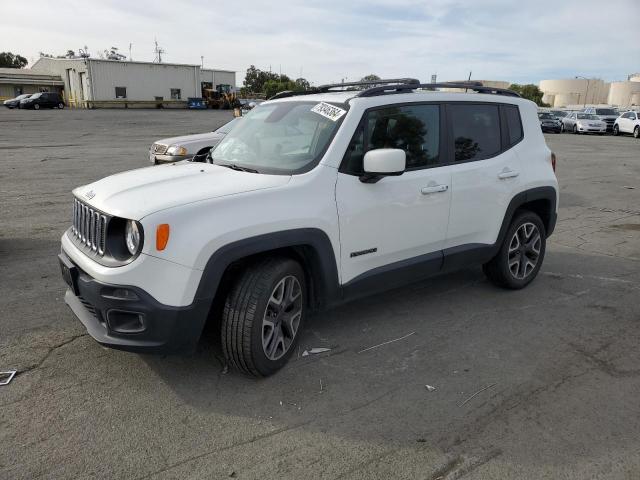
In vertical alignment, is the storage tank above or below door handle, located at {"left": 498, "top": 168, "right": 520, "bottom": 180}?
above

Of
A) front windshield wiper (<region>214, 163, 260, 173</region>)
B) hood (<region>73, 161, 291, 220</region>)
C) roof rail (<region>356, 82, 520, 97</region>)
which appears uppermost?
roof rail (<region>356, 82, 520, 97</region>)

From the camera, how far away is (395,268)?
411 cm

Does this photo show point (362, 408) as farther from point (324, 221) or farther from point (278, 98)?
point (278, 98)

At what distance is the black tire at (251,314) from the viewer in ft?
10.8

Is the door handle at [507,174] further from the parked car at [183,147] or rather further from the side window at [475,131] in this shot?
the parked car at [183,147]

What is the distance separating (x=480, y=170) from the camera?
4.61m

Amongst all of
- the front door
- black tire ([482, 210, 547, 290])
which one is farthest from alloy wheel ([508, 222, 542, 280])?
the front door

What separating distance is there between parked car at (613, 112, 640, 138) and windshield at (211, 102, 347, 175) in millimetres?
32358

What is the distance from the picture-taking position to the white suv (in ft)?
10.00

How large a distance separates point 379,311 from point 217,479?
2380 millimetres

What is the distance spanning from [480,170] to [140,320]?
308cm

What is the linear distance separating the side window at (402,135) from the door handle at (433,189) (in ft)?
0.61

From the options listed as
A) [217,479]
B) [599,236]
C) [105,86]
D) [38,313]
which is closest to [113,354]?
[38,313]

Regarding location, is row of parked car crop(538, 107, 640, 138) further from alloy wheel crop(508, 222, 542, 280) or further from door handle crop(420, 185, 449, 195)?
door handle crop(420, 185, 449, 195)
